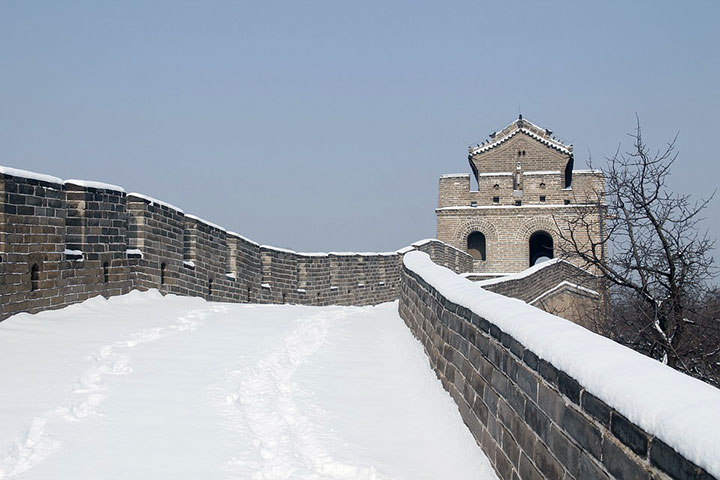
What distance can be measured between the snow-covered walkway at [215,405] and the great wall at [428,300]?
1.31 feet

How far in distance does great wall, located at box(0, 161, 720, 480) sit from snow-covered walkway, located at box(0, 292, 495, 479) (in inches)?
15.8

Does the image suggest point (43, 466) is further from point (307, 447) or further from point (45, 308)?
point (45, 308)

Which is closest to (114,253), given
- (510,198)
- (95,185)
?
(95,185)

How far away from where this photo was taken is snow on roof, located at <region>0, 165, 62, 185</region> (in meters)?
8.29

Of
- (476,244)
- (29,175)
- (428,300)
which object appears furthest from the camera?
(476,244)

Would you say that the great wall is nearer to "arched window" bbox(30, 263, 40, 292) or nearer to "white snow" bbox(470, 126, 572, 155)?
"arched window" bbox(30, 263, 40, 292)

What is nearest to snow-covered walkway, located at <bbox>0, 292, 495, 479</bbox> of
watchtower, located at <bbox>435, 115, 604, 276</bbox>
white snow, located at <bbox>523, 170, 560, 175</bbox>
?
watchtower, located at <bbox>435, 115, 604, 276</bbox>

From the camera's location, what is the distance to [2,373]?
20.1ft

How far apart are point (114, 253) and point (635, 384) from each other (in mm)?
9698

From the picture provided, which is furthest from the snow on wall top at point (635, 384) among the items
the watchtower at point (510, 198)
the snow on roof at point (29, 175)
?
the watchtower at point (510, 198)

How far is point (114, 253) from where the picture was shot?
35.6ft

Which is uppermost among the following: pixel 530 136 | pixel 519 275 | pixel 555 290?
pixel 530 136

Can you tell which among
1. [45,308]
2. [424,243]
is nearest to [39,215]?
[45,308]

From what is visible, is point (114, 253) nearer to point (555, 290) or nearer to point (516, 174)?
point (555, 290)
